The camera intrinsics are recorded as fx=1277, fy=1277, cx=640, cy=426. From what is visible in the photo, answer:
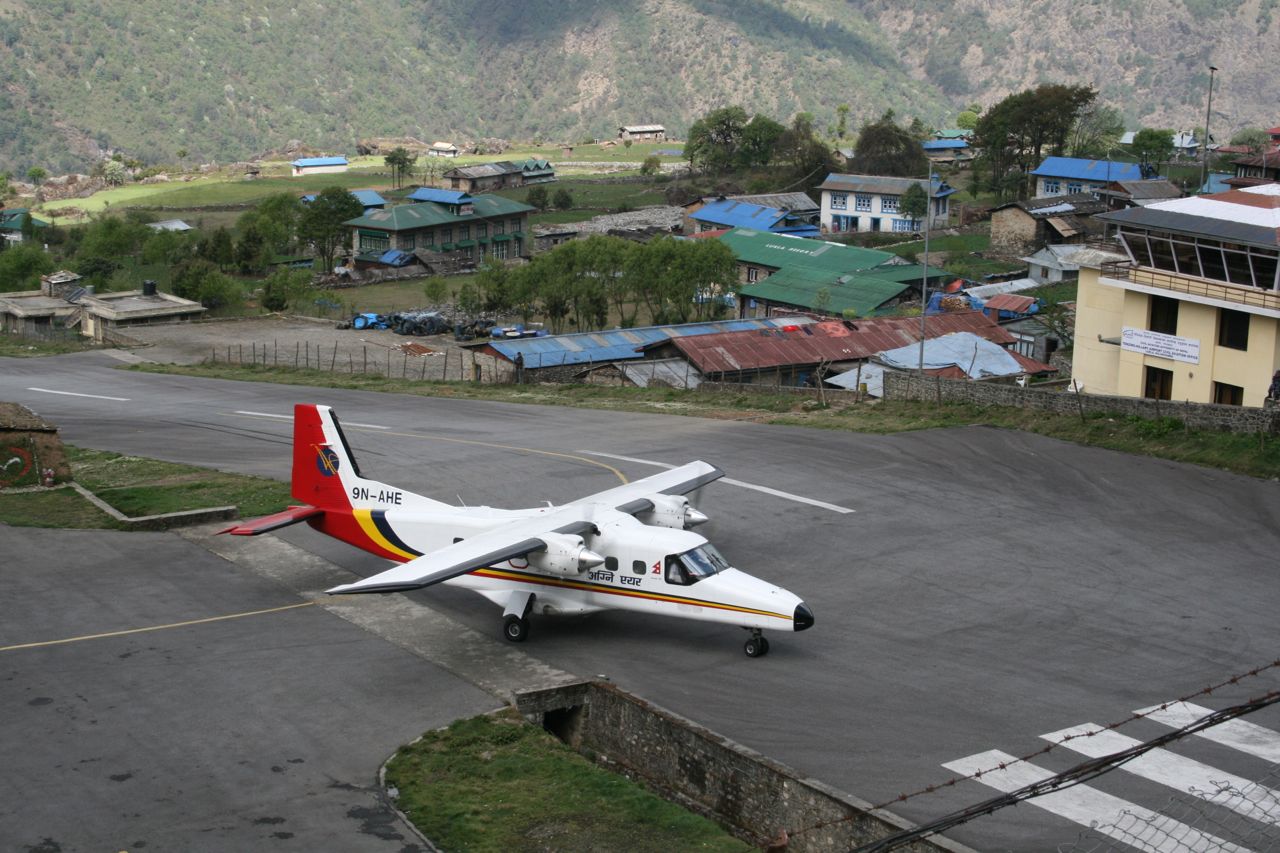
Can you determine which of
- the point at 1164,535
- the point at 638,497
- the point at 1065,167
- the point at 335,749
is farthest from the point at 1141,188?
the point at 335,749

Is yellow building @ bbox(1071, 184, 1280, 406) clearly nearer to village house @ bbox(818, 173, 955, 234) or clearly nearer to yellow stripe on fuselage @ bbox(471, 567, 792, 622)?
yellow stripe on fuselage @ bbox(471, 567, 792, 622)

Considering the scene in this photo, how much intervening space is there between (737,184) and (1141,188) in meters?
68.1

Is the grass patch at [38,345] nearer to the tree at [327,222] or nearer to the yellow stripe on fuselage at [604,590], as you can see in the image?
the tree at [327,222]

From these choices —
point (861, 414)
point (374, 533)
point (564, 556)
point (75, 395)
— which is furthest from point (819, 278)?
point (564, 556)

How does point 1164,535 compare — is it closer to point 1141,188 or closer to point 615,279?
point 615,279

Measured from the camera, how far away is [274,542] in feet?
121

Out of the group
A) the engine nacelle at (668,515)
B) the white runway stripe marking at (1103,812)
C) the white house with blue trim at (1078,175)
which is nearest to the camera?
the white runway stripe marking at (1103,812)

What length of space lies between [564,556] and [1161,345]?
33.9m

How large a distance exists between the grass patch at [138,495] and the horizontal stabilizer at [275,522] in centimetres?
662

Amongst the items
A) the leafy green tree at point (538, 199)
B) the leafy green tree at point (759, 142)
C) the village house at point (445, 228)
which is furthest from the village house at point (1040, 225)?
the leafy green tree at point (538, 199)

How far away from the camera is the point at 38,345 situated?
92.0m

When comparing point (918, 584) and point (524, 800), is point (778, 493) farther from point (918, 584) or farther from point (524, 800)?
point (524, 800)

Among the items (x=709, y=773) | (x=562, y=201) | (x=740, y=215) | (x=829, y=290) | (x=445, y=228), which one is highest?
(x=562, y=201)

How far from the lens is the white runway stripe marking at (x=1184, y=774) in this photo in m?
21.3
